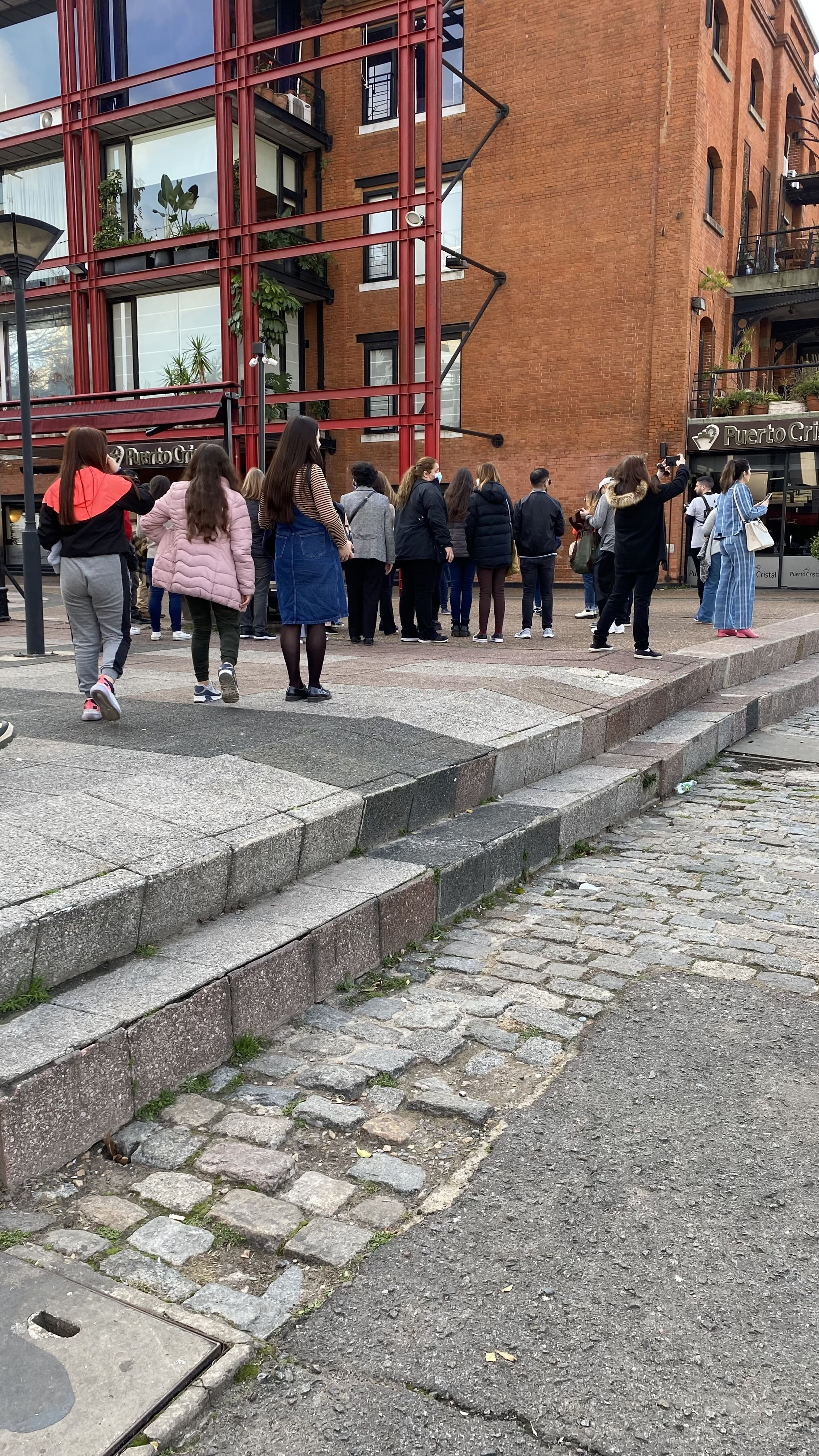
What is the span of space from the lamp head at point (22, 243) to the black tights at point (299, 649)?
4.68m

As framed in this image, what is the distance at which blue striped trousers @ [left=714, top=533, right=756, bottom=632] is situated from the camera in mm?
10609

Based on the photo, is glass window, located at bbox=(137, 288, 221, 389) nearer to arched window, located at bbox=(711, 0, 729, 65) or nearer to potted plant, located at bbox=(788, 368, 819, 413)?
arched window, located at bbox=(711, 0, 729, 65)

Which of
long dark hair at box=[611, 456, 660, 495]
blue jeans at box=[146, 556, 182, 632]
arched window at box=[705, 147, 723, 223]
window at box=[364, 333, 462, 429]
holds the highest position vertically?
arched window at box=[705, 147, 723, 223]

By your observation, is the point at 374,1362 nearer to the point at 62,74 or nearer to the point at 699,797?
the point at 699,797

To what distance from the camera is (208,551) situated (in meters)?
6.36

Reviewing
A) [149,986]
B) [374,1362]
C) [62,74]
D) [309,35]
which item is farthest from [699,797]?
[62,74]

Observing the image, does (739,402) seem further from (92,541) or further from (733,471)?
(92,541)

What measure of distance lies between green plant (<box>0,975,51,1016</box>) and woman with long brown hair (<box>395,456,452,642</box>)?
8.01 meters

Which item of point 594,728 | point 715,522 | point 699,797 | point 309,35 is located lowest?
point 699,797

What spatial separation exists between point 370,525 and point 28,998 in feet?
26.7

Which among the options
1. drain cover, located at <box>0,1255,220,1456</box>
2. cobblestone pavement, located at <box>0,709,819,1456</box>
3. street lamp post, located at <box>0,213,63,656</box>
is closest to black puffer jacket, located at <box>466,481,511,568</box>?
street lamp post, located at <box>0,213,63,656</box>

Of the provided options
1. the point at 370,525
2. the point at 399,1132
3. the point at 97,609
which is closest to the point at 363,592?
the point at 370,525

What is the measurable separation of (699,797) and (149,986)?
4.67 m

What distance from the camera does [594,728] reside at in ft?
21.9
